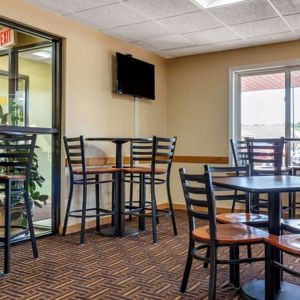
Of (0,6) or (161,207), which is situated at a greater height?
(0,6)

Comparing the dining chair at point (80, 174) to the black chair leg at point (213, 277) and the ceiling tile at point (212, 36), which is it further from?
the ceiling tile at point (212, 36)

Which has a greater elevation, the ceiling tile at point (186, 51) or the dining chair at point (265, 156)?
the ceiling tile at point (186, 51)

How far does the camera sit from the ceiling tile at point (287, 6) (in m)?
3.96

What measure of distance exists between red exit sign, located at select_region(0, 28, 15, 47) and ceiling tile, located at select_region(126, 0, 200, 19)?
1.28 meters

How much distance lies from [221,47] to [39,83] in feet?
9.37

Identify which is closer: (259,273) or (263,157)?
(259,273)

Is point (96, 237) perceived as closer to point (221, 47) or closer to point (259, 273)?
point (259, 273)

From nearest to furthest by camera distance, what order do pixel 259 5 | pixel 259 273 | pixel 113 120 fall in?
pixel 259 273, pixel 259 5, pixel 113 120

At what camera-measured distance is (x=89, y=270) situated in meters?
3.17

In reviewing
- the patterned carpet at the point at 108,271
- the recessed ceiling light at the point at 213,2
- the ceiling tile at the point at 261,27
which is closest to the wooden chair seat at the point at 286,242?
the patterned carpet at the point at 108,271

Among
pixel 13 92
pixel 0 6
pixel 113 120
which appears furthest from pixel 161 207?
pixel 0 6

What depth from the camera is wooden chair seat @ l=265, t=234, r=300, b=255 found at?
204 centimetres

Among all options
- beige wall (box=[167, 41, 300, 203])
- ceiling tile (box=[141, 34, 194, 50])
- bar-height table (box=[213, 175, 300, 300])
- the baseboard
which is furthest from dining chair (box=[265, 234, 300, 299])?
beige wall (box=[167, 41, 300, 203])

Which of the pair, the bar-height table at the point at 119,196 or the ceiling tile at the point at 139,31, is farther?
the ceiling tile at the point at 139,31
